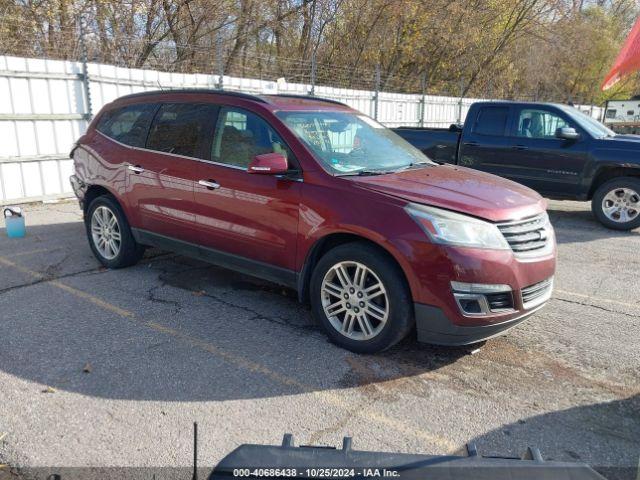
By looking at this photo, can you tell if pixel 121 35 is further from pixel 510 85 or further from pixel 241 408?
pixel 510 85

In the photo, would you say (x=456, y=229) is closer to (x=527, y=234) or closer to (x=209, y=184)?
(x=527, y=234)

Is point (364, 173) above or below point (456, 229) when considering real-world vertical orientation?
above

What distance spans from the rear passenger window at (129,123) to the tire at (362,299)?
8.75 feet

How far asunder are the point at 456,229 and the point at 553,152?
601 cm

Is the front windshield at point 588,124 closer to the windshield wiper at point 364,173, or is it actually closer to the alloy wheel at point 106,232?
the windshield wiper at point 364,173

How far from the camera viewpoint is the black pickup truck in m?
8.29

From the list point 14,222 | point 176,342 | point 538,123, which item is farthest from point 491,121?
point 14,222

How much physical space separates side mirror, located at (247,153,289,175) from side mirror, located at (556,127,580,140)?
5832mm

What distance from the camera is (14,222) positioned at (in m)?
7.16

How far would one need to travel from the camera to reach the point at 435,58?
992 inches

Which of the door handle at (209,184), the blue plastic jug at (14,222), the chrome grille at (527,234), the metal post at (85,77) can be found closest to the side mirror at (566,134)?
the chrome grille at (527,234)

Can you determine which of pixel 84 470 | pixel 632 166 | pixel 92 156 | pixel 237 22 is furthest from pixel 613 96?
pixel 84 470

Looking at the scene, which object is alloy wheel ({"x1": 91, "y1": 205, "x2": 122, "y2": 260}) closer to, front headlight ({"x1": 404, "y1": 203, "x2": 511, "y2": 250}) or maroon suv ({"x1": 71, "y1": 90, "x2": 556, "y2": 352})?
maroon suv ({"x1": 71, "y1": 90, "x2": 556, "y2": 352})

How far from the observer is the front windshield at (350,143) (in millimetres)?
4320
